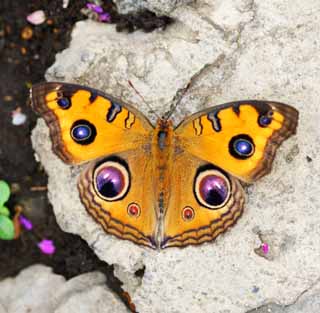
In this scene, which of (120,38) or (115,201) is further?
(120,38)

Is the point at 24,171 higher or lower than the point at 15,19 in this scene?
lower

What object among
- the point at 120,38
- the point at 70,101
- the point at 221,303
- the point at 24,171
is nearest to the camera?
the point at 70,101

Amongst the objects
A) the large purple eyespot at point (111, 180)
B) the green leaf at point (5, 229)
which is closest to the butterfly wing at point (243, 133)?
the large purple eyespot at point (111, 180)

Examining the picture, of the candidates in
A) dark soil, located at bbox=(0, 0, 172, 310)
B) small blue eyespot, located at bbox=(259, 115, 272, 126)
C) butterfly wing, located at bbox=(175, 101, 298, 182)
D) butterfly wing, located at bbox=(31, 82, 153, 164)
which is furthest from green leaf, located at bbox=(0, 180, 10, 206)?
small blue eyespot, located at bbox=(259, 115, 272, 126)

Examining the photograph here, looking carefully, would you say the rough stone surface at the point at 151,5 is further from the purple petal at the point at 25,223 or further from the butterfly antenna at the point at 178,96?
the purple petal at the point at 25,223

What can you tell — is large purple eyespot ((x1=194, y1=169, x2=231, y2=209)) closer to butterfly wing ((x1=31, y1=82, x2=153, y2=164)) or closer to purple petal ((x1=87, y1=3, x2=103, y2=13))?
butterfly wing ((x1=31, y1=82, x2=153, y2=164))

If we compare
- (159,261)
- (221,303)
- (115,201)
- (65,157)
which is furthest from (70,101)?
(221,303)

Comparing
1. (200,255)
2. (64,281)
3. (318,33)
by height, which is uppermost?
(318,33)

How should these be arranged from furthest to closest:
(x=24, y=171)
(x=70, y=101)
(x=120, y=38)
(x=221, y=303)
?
(x=24, y=171) < (x=120, y=38) < (x=221, y=303) < (x=70, y=101)

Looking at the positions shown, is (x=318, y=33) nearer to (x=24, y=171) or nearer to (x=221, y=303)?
(x=221, y=303)
